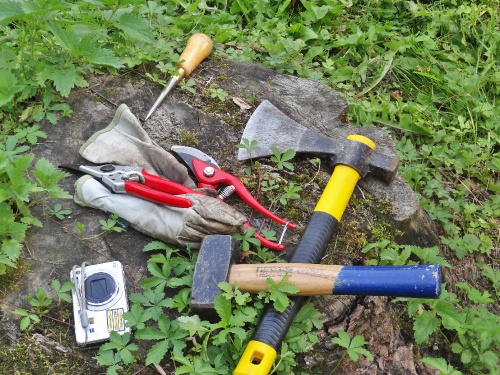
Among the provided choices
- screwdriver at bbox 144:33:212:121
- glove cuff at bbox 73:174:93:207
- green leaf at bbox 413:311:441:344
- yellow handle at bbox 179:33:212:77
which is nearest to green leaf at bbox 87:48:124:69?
screwdriver at bbox 144:33:212:121

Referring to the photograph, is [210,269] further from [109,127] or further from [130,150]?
[109,127]

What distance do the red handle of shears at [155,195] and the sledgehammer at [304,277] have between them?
230mm

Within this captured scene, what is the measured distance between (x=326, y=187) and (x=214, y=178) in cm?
57

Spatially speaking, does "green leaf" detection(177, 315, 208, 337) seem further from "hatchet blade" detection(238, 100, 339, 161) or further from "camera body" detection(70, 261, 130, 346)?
"hatchet blade" detection(238, 100, 339, 161)

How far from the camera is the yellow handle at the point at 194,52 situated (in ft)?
11.9

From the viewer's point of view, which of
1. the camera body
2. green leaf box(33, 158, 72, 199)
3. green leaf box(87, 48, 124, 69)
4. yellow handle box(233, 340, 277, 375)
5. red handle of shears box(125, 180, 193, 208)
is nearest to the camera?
yellow handle box(233, 340, 277, 375)

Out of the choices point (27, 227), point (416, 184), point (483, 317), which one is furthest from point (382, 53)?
point (27, 227)

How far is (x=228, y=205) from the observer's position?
9.33 feet

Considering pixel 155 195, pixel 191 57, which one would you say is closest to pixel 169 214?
pixel 155 195

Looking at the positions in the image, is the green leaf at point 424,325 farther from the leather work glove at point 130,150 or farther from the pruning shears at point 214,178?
the leather work glove at point 130,150

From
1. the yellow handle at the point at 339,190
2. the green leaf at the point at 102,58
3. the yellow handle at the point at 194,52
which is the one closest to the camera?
the yellow handle at the point at 339,190

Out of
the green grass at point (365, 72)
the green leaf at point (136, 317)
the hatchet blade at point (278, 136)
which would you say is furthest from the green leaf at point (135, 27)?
the green leaf at point (136, 317)

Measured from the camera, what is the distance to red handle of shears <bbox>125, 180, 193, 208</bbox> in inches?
109

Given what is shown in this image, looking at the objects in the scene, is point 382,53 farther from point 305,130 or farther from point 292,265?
point 292,265
